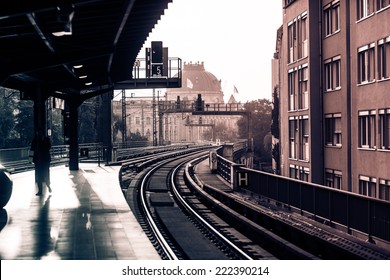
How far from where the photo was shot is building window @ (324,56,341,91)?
3425cm

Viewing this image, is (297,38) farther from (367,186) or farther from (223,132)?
(223,132)

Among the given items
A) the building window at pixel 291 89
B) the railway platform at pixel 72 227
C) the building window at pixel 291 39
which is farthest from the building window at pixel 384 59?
the building window at pixel 291 39

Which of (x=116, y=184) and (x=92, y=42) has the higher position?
(x=92, y=42)

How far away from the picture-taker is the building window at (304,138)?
38.2 metres

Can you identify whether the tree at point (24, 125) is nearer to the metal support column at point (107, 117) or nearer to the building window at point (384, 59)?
the metal support column at point (107, 117)

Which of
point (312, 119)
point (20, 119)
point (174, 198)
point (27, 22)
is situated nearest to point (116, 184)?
point (174, 198)

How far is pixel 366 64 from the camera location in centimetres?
3059

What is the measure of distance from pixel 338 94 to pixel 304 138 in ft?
16.9

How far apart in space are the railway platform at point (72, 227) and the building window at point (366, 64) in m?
11.1

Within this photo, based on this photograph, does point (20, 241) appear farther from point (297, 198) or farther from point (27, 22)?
point (297, 198)

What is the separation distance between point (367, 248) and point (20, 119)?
2027 inches

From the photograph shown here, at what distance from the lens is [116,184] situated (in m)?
29.9

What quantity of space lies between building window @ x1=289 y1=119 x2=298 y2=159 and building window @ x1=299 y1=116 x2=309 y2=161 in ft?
3.03
